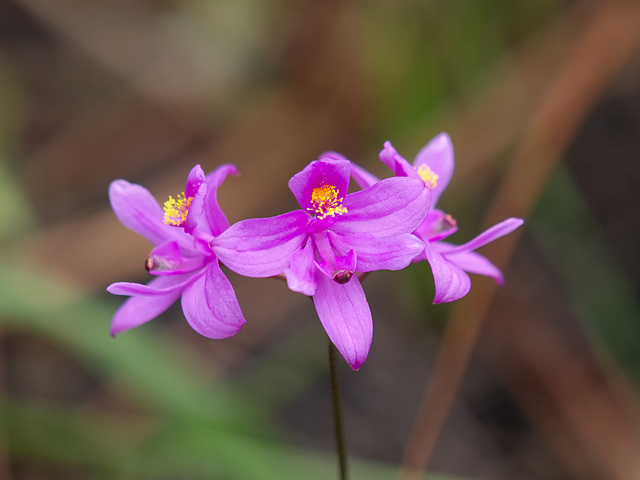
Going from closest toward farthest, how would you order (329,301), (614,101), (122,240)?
(329,301) → (122,240) → (614,101)

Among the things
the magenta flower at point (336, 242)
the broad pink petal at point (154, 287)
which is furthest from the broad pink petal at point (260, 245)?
the broad pink petal at point (154, 287)

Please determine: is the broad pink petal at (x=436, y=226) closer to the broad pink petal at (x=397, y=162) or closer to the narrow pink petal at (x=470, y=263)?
the narrow pink petal at (x=470, y=263)

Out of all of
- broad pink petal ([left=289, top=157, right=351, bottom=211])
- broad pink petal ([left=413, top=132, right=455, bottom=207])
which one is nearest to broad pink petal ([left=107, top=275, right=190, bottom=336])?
broad pink petal ([left=289, top=157, right=351, bottom=211])

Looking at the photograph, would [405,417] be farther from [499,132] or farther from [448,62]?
[448,62]

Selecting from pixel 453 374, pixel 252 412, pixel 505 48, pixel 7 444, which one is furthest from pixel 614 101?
pixel 7 444

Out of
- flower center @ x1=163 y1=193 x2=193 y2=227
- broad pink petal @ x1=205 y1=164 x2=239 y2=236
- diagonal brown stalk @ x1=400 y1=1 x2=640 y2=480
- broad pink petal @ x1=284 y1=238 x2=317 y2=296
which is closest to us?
broad pink petal @ x1=284 y1=238 x2=317 y2=296

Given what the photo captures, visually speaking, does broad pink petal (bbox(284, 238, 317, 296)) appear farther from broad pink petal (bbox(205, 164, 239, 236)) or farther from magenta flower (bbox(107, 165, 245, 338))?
broad pink petal (bbox(205, 164, 239, 236))

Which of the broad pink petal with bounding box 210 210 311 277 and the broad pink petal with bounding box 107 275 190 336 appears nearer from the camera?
the broad pink petal with bounding box 210 210 311 277
